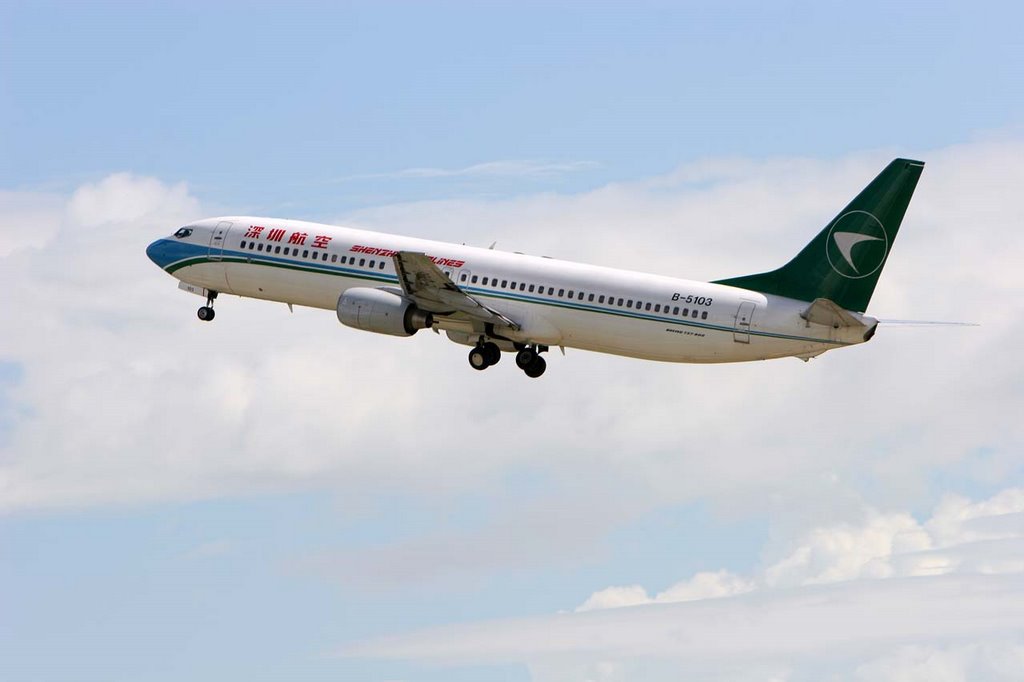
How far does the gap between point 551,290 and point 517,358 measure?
555cm

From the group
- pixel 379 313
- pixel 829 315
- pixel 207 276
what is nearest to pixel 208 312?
pixel 207 276

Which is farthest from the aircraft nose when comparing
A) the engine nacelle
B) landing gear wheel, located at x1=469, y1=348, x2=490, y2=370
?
landing gear wheel, located at x1=469, y1=348, x2=490, y2=370

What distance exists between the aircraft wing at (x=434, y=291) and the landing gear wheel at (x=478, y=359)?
2088 millimetres

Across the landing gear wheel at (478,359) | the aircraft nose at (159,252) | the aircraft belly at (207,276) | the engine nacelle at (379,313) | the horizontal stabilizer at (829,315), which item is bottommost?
the horizontal stabilizer at (829,315)

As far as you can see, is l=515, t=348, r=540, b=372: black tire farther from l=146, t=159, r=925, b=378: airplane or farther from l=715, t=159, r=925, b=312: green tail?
l=715, t=159, r=925, b=312: green tail

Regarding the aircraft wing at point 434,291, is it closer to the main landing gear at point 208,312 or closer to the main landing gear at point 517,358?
the main landing gear at point 517,358

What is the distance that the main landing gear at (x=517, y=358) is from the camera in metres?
71.4

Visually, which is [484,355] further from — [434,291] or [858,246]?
[858,246]

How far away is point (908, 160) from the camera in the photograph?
64.7 meters

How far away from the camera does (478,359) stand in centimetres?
7156

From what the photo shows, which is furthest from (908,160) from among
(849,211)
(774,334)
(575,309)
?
(575,309)

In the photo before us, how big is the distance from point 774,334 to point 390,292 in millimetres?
15332

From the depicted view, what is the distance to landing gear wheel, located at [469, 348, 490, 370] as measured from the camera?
7138 centimetres

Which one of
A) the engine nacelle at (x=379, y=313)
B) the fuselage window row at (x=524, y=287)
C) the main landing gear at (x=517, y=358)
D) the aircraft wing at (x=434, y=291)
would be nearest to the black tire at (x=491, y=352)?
the main landing gear at (x=517, y=358)
